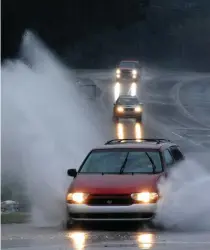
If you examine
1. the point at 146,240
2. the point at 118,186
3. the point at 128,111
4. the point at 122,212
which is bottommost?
the point at 146,240

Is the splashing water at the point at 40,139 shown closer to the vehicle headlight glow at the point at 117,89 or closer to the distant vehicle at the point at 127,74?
the vehicle headlight glow at the point at 117,89

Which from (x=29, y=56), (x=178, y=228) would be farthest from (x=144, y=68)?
(x=178, y=228)

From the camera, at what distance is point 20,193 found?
21.7m

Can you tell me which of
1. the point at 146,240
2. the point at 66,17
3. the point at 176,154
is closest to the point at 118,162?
the point at 176,154

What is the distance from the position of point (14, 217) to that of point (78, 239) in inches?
173

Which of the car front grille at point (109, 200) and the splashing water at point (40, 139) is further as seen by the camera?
the splashing water at point (40, 139)

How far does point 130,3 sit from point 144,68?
2142cm

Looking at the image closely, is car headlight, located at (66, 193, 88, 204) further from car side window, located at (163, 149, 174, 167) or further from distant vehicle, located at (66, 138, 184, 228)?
car side window, located at (163, 149, 174, 167)

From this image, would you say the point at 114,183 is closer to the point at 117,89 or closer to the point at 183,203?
the point at 183,203

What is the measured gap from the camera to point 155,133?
41938mm

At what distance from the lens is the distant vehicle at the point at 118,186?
51.0ft

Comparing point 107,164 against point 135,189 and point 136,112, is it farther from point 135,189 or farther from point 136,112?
point 136,112

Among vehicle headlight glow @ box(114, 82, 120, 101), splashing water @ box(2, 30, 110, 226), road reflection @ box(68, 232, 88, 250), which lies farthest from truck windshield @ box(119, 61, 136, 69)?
road reflection @ box(68, 232, 88, 250)

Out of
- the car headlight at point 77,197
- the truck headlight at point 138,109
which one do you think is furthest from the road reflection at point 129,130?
the car headlight at point 77,197
